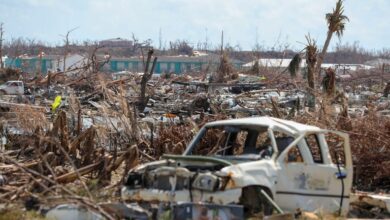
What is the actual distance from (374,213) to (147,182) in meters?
3.93

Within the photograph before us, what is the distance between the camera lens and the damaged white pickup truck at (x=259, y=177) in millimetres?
8570

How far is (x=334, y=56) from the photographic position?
12725 cm

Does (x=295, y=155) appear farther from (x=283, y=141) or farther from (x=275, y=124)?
(x=275, y=124)

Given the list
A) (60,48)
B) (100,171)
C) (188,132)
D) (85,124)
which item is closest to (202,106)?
(85,124)

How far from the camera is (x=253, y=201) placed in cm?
893

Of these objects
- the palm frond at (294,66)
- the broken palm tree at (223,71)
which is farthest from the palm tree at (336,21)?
the broken palm tree at (223,71)

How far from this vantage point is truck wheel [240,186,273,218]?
8.84 m

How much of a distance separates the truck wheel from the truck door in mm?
370

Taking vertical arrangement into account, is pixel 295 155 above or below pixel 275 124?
below

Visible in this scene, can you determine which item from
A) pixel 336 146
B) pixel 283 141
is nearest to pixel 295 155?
pixel 283 141

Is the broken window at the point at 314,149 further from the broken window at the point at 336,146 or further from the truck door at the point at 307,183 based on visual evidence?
the broken window at the point at 336,146

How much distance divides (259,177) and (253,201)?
14.3 inches

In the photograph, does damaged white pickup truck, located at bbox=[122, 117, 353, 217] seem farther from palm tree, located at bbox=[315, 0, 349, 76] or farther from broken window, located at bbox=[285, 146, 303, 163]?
Result: palm tree, located at bbox=[315, 0, 349, 76]

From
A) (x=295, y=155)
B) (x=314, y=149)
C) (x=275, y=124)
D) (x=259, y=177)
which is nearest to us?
(x=259, y=177)
